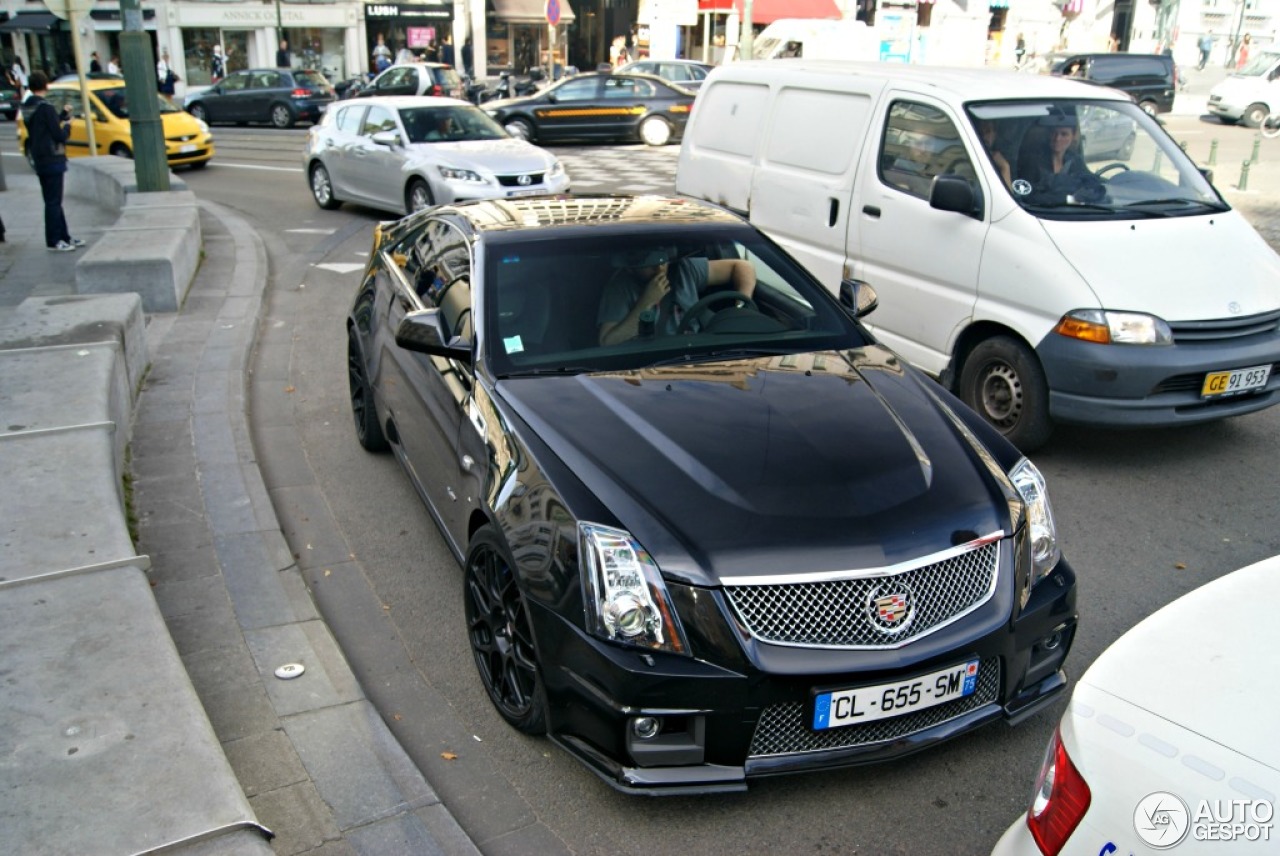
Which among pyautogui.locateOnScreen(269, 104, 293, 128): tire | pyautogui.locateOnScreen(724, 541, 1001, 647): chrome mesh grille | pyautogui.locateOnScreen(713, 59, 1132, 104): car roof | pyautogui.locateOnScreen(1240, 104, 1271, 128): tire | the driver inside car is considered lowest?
pyautogui.locateOnScreen(269, 104, 293, 128): tire

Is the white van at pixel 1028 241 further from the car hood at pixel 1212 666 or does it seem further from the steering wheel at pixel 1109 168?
the car hood at pixel 1212 666

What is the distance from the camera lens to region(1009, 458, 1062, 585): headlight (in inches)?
148

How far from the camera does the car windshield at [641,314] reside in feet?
14.8

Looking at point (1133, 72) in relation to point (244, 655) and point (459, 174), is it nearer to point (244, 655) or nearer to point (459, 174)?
point (459, 174)

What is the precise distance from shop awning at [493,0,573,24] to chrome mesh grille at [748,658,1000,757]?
1791 inches

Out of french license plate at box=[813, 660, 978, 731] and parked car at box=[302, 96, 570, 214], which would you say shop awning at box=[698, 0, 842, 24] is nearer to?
parked car at box=[302, 96, 570, 214]

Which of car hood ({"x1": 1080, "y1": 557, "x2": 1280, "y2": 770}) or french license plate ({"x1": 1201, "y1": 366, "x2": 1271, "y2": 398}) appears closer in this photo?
car hood ({"x1": 1080, "y1": 557, "x2": 1280, "y2": 770})

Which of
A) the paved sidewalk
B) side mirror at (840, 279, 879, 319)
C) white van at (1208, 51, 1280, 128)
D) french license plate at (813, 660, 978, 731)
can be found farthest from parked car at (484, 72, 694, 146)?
french license plate at (813, 660, 978, 731)

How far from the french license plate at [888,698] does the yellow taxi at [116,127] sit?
19526 millimetres

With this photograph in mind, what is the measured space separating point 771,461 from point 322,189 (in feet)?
Answer: 44.7

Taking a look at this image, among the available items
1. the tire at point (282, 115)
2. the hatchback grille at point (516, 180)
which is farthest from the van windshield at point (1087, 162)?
the tire at point (282, 115)

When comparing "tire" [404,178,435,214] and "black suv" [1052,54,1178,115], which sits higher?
"black suv" [1052,54,1178,115]

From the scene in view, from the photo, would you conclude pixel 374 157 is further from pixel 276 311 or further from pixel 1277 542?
pixel 1277 542

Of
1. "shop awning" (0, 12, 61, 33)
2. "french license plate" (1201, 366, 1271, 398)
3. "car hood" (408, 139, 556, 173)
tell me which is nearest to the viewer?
"french license plate" (1201, 366, 1271, 398)
